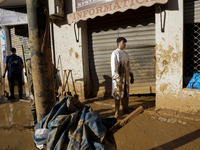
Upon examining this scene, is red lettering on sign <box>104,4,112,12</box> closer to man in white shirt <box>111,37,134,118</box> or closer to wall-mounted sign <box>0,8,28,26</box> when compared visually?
man in white shirt <box>111,37,134,118</box>

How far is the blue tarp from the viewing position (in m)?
1.26

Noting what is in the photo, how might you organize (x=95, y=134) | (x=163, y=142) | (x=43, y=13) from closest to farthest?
(x=95, y=134), (x=43, y=13), (x=163, y=142)

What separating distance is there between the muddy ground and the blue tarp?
1.73 meters

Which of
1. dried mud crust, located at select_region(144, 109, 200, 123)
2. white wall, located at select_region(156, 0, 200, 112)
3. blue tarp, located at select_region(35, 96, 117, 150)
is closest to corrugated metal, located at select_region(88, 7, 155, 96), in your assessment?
white wall, located at select_region(156, 0, 200, 112)

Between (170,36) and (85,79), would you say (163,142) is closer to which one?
(170,36)

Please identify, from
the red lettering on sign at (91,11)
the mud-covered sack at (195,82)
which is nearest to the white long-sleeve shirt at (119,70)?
the mud-covered sack at (195,82)

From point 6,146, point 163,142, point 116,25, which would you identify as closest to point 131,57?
point 116,25

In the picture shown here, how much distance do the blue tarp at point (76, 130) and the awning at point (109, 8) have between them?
3.39 m

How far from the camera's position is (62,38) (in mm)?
5789

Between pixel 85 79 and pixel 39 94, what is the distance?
4.00 meters

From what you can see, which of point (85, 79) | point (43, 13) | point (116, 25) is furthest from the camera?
point (85, 79)

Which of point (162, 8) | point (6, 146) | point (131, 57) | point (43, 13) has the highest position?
point (162, 8)

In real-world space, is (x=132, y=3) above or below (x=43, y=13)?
above

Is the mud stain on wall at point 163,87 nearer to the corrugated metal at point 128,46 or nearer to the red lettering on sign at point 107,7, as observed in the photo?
the corrugated metal at point 128,46
